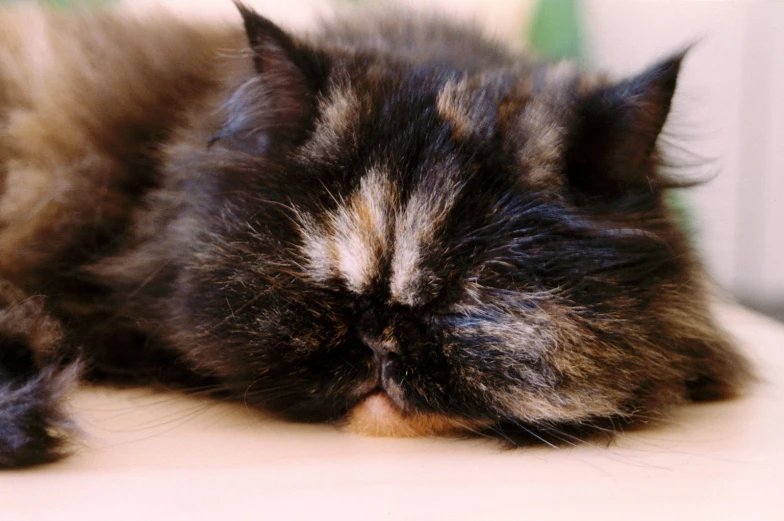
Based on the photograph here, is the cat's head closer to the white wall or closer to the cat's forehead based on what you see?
the cat's forehead

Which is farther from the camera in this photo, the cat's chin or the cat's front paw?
the cat's chin

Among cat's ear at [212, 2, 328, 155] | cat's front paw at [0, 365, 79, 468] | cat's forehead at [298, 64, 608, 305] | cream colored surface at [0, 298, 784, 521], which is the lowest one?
cream colored surface at [0, 298, 784, 521]

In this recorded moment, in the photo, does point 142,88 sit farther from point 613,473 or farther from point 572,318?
point 613,473

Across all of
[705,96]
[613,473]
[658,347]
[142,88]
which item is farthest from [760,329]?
[142,88]

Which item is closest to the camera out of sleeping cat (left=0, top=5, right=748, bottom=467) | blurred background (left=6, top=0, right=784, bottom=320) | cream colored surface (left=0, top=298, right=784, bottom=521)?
cream colored surface (left=0, top=298, right=784, bottom=521)

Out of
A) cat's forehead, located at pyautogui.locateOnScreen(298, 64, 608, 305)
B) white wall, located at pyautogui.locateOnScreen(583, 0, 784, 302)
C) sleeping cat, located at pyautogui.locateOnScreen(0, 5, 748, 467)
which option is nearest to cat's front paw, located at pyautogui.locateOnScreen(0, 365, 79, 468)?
sleeping cat, located at pyautogui.locateOnScreen(0, 5, 748, 467)

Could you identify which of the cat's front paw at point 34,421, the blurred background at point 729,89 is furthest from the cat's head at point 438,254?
the blurred background at point 729,89

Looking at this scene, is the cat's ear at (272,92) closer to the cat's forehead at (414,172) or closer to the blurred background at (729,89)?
the cat's forehead at (414,172)
